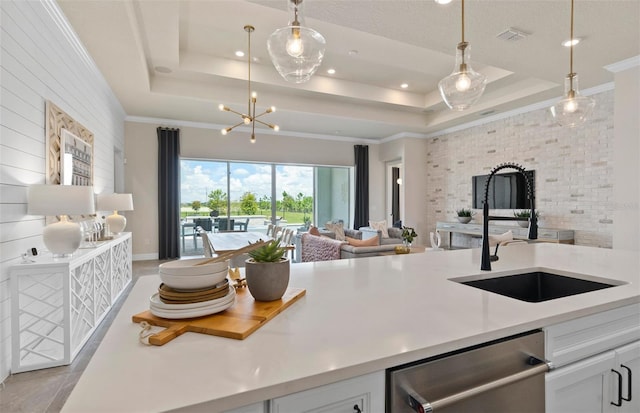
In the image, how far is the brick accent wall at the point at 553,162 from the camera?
16.6ft

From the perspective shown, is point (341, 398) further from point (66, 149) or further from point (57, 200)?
point (66, 149)

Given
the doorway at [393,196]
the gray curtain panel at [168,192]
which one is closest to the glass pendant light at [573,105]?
the doorway at [393,196]

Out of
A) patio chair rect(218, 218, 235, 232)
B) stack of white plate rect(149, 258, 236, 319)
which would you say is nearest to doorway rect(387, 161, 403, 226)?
patio chair rect(218, 218, 235, 232)

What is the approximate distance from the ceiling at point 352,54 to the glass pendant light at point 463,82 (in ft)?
3.14

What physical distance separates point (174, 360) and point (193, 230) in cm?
716

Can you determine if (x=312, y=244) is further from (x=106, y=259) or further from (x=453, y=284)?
(x=453, y=284)

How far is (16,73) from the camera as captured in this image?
2.35m

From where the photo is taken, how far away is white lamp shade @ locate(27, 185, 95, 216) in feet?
7.96

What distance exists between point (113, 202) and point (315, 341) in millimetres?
4403

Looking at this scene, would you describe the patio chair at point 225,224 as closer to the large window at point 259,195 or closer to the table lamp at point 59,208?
the large window at point 259,195

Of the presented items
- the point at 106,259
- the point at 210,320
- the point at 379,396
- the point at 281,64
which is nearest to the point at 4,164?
the point at 106,259

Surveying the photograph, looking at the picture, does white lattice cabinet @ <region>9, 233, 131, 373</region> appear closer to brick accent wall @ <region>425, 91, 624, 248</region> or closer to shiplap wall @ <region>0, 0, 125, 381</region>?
shiplap wall @ <region>0, 0, 125, 381</region>

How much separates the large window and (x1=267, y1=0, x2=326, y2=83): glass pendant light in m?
6.16

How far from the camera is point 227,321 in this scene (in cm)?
91
